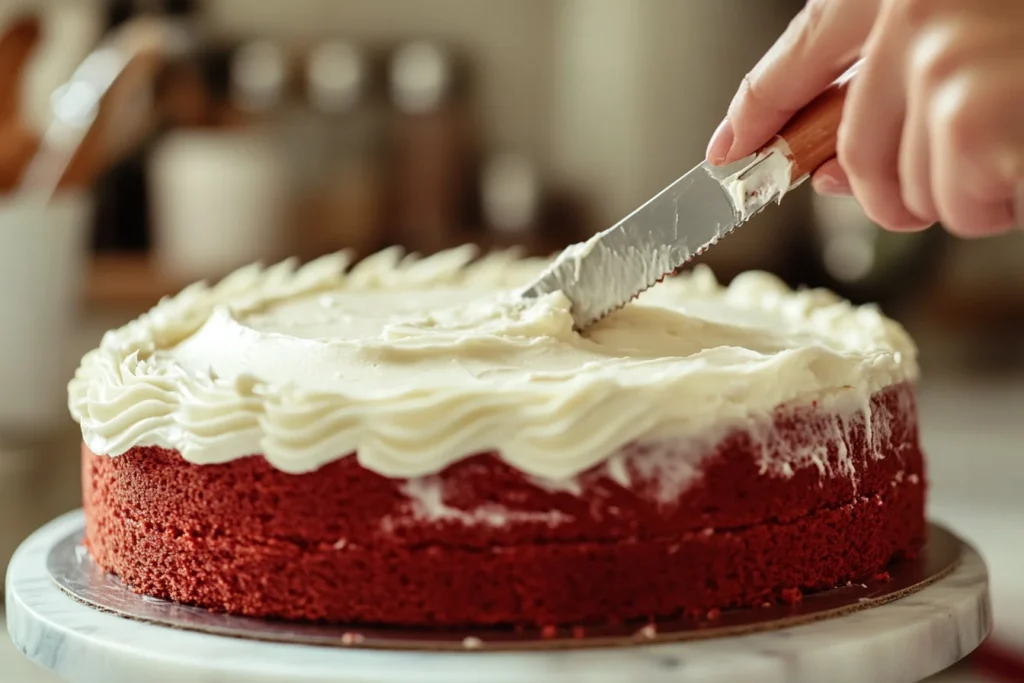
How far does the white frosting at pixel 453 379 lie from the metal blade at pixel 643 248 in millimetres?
34

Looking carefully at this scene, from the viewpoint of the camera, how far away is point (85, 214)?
2.72m

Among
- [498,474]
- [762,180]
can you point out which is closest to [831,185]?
[762,180]

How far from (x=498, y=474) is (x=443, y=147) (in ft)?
10.7

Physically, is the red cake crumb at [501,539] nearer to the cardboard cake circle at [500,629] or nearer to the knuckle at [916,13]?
the cardboard cake circle at [500,629]

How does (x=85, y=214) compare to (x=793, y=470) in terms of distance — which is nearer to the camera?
(x=793, y=470)

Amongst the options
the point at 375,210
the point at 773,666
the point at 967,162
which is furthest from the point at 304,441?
the point at 375,210

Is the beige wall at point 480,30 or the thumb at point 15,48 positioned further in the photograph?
the beige wall at point 480,30

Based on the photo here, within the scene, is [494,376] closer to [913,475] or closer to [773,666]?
[773,666]

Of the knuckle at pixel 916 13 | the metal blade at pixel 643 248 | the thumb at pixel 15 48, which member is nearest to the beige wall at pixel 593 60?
the thumb at pixel 15 48

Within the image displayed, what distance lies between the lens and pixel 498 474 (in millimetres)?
1206

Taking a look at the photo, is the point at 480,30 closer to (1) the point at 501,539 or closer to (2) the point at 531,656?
(1) the point at 501,539

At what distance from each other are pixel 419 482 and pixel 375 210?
3.26 meters

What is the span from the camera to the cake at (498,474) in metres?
1.21

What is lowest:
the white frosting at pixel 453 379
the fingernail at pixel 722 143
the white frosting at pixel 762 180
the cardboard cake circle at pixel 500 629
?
the cardboard cake circle at pixel 500 629
